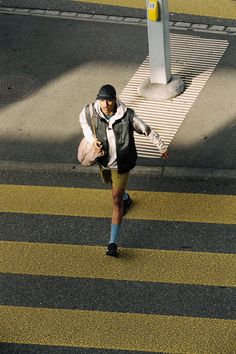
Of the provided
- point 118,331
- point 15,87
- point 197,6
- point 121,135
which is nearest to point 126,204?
point 121,135

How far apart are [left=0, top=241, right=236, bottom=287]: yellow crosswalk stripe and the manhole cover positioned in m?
3.52

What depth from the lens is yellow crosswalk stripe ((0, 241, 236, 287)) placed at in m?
8.66

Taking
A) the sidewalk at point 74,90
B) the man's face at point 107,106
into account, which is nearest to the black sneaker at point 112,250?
the man's face at point 107,106

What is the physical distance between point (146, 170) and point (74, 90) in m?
2.44

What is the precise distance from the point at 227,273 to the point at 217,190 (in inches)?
60.8

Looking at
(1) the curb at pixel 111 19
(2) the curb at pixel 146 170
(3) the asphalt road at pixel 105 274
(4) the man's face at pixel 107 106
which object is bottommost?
(3) the asphalt road at pixel 105 274

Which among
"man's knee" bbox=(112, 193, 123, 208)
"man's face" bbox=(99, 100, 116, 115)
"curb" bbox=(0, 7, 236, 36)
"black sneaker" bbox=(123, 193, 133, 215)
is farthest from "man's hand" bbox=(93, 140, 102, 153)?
"curb" bbox=(0, 7, 236, 36)

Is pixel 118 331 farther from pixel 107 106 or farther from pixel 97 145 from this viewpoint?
pixel 107 106

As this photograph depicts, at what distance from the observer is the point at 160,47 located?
1168 centimetres

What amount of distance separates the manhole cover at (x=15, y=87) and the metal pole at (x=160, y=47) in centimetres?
188

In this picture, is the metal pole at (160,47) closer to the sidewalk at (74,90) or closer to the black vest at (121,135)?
the sidewalk at (74,90)

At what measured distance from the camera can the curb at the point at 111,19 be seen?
13641 millimetres

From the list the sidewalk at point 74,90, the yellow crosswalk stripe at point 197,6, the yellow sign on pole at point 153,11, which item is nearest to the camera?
the sidewalk at point 74,90

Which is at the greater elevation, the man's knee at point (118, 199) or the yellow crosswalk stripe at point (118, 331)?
the man's knee at point (118, 199)
